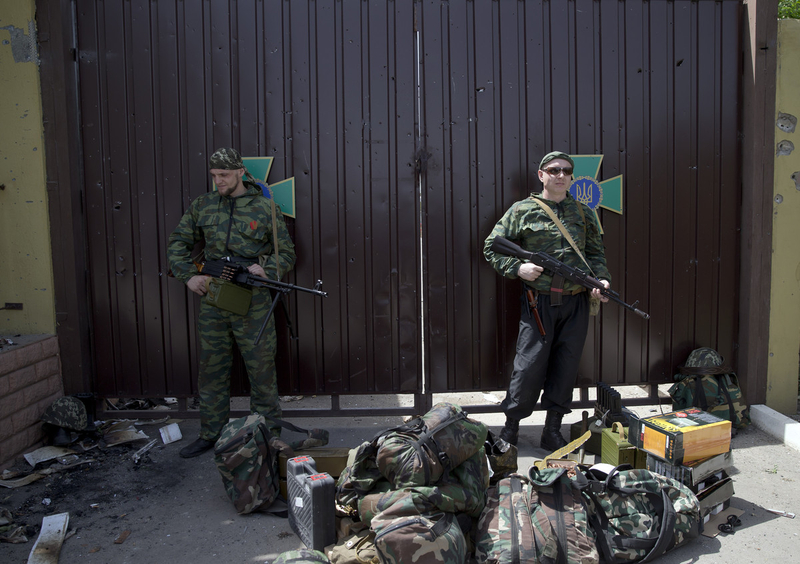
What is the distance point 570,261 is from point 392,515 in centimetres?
226

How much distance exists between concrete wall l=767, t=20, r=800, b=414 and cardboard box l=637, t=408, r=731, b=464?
1899 mm

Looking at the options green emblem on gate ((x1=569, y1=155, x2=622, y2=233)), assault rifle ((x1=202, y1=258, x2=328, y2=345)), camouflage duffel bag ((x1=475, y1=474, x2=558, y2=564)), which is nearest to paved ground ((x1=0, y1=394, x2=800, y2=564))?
camouflage duffel bag ((x1=475, y1=474, x2=558, y2=564))

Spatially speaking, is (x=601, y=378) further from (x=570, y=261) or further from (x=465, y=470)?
(x=465, y=470)

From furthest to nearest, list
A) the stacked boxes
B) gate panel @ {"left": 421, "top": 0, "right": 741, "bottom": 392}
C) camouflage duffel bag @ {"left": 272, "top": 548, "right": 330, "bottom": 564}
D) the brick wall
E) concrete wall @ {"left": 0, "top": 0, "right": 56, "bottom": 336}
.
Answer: gate panel @ {"left": 421, "top": 0, "right": 741, "bottom": 392} < concrete wall @ {"left": 0, "top": 0, "right": 56, "bottom": 336} < the brick wall < the stacked boxes < camouflage duffel bag @ {"left": 272, "top": 548, "right": 330, "bottom": 564}

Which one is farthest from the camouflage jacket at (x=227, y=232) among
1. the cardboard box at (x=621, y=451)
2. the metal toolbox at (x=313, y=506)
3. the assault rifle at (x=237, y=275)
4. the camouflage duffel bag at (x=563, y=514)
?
the cardboard box at (x=621, y=451)

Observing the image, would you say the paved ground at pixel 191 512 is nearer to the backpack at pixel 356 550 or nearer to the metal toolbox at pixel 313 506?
the metal toolbox at pixel 313 506

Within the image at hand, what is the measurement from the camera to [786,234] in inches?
181

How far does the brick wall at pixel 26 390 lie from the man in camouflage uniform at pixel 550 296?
136 inches

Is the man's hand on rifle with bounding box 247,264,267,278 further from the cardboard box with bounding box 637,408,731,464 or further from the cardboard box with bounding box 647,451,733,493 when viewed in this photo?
the cardboard box with bounding box 647,451,733,493

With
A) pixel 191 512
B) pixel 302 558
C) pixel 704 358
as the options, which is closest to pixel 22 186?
pixel 191 512

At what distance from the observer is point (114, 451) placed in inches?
159

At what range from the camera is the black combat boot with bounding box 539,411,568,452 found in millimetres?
4062

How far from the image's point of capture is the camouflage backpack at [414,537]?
7.66 feet

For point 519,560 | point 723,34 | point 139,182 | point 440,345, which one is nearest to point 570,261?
point 440,345
